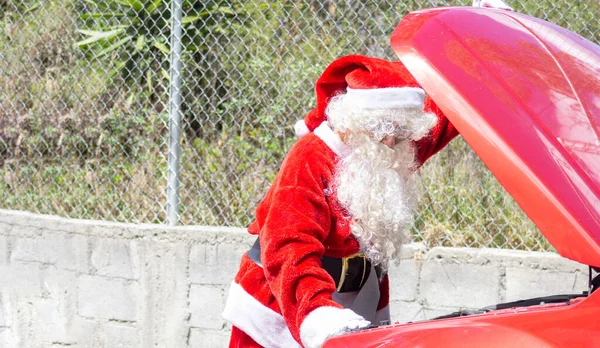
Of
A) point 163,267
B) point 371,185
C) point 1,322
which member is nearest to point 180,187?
point 163,267

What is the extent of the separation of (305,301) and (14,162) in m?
4.06

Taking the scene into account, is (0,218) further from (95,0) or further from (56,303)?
(95,0)

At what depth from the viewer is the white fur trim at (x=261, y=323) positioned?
2746 mm

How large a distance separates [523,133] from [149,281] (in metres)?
3.39

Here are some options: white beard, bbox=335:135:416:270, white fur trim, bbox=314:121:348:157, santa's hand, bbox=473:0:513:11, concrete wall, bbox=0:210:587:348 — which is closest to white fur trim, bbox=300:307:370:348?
white beard, bbox=335:135:416:270

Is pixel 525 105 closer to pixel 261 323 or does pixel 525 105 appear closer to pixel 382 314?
pixel 261 323

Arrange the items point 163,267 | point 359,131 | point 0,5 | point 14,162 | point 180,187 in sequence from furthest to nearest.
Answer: point 0,5, point 14,162, point 180,187, point 163,267, point 359,131

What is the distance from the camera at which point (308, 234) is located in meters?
2.44

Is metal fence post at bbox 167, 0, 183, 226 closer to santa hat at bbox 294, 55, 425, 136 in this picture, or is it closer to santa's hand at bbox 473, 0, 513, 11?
santa hat at bbox 294, 55, 425, 136

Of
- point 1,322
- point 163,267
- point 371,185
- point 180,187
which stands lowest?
point 1,322

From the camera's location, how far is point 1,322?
5250mm

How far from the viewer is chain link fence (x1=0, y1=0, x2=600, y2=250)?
473 centimetres

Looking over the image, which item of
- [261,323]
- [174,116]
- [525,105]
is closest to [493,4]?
[525,105]

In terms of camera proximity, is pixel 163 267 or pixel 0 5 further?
pixel 0 5
